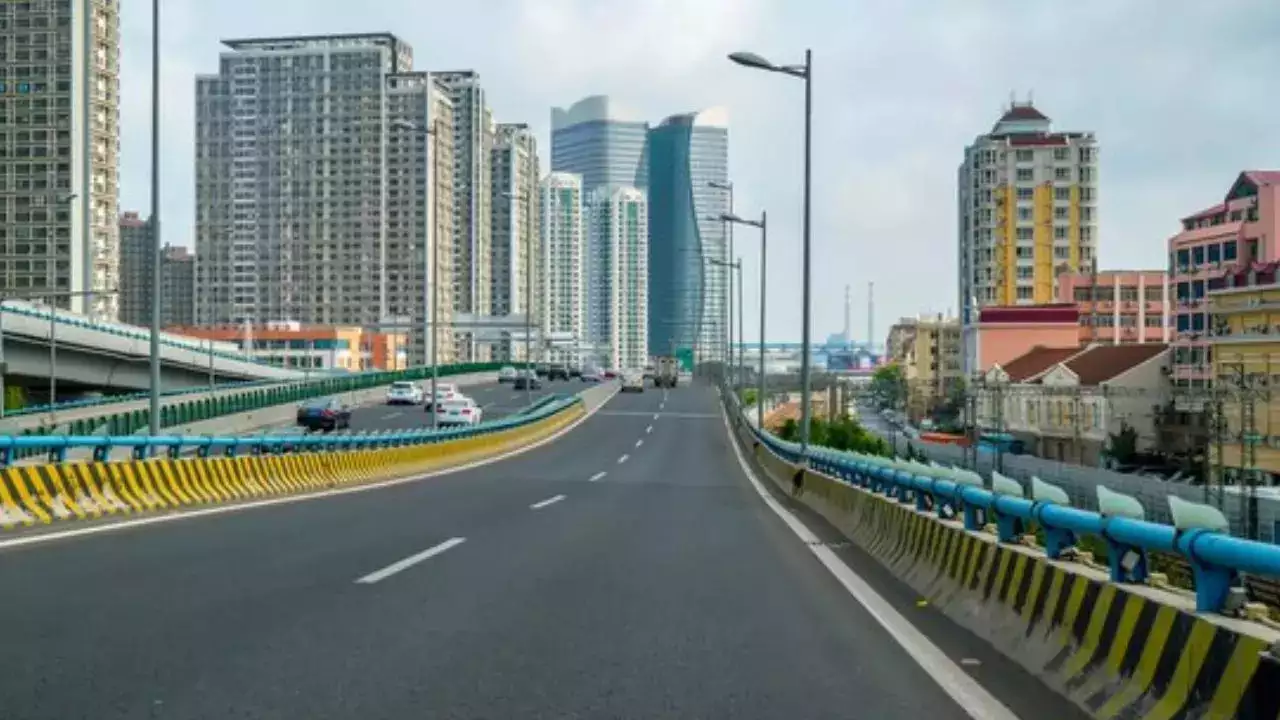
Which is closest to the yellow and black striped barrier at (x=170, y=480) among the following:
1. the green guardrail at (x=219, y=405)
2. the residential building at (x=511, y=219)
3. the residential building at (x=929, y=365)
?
the green guardrail at (x=219, y=405)

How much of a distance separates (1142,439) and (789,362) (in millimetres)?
141463

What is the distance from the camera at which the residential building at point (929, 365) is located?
110m

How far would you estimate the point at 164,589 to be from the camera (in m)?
9.36

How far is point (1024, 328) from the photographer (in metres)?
95.2

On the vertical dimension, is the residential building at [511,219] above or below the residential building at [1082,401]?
above

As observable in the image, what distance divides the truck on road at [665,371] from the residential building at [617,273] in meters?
61.1

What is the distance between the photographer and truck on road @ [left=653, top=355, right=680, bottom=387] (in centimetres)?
11062

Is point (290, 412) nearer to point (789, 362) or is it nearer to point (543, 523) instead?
point (543, 523)

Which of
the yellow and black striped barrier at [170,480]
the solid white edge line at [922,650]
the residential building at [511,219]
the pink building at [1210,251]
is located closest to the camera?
the solid white edge line at [922,650]

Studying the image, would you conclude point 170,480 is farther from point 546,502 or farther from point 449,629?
point 449,629

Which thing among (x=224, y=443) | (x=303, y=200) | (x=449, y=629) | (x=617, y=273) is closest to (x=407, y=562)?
(x=449, y=629)

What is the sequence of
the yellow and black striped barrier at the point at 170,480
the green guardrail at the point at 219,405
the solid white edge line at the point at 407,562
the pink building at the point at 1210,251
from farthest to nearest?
the pink building at the point at 1210,251, the green guardrail at the point at 219,405, the yellow and black striped barrier at the point at 170,480, the solid white edge line at the point at 407,562

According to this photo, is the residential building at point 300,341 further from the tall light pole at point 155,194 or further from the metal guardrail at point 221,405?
the tall light pole at point 155,194

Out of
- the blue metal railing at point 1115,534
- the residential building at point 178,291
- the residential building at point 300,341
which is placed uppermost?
the residential building at point 178,291
